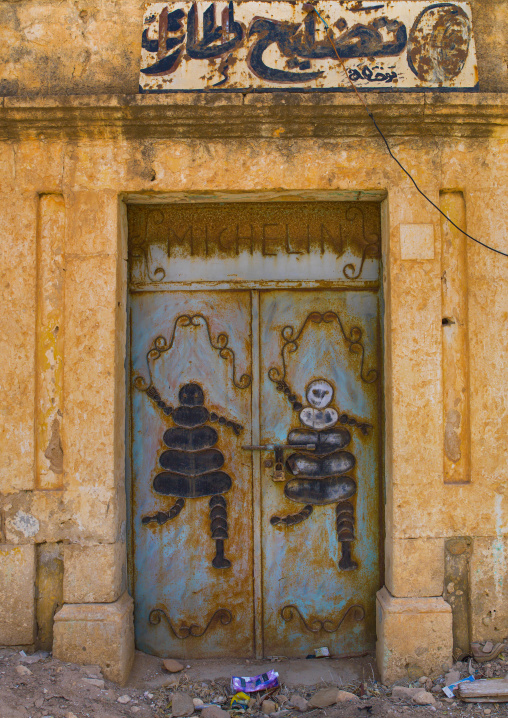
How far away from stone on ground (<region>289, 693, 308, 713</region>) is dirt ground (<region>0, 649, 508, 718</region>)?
22mm

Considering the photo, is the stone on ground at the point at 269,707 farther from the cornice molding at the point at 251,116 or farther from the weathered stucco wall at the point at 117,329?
the cornice molding at the point at 251,116

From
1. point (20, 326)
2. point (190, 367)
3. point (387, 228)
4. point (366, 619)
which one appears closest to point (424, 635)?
point (366, 619)

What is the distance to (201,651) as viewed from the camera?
139 inches

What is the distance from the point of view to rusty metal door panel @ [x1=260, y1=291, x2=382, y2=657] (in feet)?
11.6

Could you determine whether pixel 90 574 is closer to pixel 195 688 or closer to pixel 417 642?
pixel 195 688

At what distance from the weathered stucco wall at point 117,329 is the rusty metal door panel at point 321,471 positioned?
1.10 feet

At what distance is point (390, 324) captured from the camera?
10.6 feet

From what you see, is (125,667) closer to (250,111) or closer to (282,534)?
(282,534)

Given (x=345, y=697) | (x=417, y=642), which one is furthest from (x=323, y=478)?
(x=345, y=697)

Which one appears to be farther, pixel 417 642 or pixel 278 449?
pixel 278 449

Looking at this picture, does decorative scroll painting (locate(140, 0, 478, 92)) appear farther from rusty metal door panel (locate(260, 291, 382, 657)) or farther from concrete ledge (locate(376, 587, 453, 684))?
concrete ledge (locate(376, 587, 453, 684))

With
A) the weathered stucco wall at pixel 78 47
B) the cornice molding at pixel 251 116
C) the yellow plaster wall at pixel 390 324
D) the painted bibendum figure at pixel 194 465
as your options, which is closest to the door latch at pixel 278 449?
the painted bibendum figure at pixel 194 465

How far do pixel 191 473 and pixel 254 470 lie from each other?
42 centimetres

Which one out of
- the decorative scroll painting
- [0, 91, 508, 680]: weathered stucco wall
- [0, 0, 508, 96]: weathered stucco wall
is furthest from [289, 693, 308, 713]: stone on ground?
[0, 0, 508, 96]: weathered stucco wall
